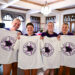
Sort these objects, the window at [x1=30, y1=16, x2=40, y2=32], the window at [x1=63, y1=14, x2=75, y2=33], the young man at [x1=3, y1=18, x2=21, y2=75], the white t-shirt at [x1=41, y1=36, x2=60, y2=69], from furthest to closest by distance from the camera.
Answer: the window at [x1=30, y1=16, x2=40, y2=32] < the window at [x1=63, y1=14, x2=75, y2=33] < the white t-shirt at [x1=41, y1=36, x2=60, y2=69] < the young man at [x1=3, y1=18, x2=21, y2=75]

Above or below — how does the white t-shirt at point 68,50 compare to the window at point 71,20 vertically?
below

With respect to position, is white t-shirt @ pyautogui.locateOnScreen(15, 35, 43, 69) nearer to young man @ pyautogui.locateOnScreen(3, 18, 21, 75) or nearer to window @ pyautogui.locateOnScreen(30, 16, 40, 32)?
young man @ pyautogui.locateOnScreen(3, 18, 21, 75)

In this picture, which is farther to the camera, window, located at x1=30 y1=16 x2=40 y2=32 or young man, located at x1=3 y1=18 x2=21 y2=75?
window, located at x1=30 y1=16 x2=40 y2=32

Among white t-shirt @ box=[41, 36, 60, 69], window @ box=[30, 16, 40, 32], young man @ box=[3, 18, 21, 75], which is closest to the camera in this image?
young man @ box=[3, 18, 21, 75]

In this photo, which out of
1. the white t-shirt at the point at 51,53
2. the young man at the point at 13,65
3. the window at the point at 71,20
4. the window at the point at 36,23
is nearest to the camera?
the young man at the point at 13,65

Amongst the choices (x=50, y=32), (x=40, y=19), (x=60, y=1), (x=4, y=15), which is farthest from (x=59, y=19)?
(x=50, y=32)

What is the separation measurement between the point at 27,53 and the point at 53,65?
0.58m

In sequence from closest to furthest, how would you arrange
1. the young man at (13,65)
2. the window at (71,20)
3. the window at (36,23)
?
the young man at (13,65) → the window at (71,20) → the window at (36,23)

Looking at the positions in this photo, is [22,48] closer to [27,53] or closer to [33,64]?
[27,53]

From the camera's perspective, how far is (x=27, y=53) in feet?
5.37

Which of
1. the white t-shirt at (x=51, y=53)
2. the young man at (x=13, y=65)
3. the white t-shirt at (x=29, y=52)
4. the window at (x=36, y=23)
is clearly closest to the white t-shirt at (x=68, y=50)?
the white t-shirt at (x=51, y=53)

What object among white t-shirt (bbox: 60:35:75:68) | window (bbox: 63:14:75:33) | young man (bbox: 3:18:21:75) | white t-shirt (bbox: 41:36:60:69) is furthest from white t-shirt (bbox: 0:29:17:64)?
window (bbox: 63:14:75:33)

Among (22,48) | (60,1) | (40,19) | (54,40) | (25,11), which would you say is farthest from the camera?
(40,19)

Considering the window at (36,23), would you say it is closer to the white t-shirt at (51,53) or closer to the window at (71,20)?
the window at (71,20)
